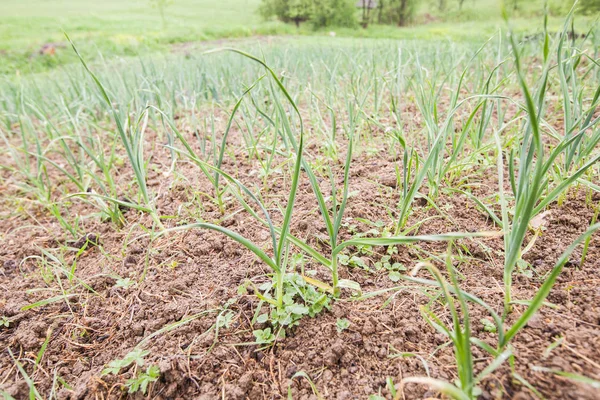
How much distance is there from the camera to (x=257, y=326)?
749 millimetres

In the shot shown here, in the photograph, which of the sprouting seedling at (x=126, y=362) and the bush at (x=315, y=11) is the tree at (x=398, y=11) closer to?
the bush at (x=315, y=11)

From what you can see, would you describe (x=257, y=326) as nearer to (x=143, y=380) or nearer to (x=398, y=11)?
(x=143, y=380)

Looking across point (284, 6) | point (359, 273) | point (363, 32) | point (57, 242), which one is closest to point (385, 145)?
point (359, 273)

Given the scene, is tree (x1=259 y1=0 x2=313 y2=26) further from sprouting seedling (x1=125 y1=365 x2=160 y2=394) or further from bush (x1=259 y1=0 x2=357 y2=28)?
sprouting seedling (x1=125 y1=365 x2=160 y2=394)

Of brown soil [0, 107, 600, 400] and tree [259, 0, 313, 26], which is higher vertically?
tree [259, 0, 313, 26]

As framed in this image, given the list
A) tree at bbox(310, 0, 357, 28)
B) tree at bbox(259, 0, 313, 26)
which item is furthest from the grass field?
tree at bbox(259, 0, 313, 26)

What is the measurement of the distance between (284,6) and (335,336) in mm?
12216

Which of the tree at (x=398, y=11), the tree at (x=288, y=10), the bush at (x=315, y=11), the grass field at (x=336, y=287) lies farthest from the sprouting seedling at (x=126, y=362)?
the tree at (x=288, y=10)

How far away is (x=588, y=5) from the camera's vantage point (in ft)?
11.7

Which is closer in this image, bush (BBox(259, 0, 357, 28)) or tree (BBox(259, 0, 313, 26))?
bush (BBox(259, 0, 357, 28))

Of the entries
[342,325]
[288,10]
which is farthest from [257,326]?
[288,10]

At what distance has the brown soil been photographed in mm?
602

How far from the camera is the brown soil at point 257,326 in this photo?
602mm

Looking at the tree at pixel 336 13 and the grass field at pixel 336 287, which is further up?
the tree at pixel 336 13
